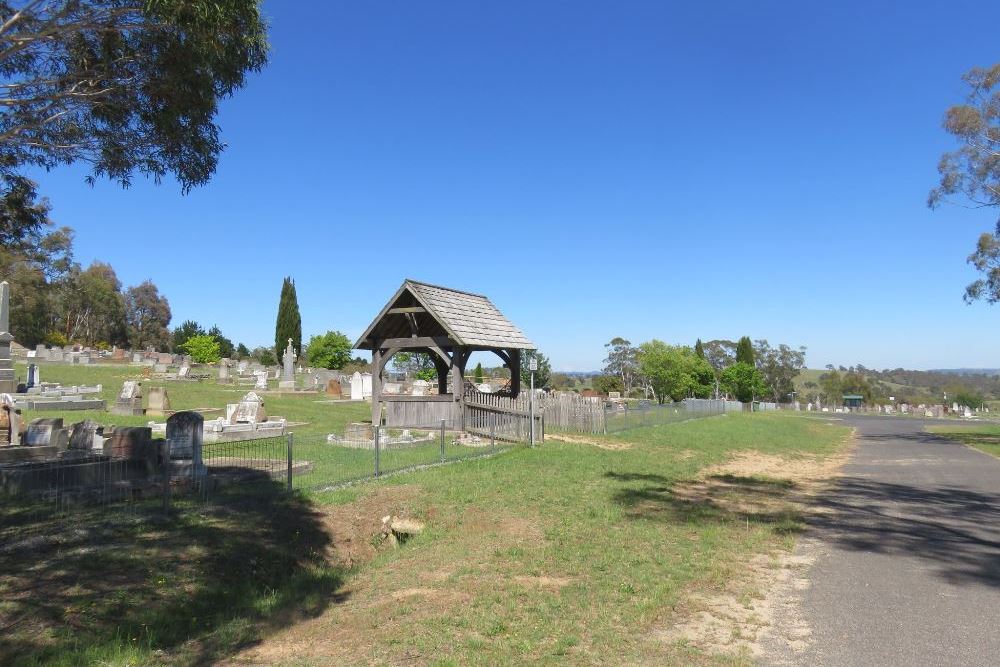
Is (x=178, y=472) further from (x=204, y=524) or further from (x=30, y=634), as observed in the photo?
(x=30, y=634)

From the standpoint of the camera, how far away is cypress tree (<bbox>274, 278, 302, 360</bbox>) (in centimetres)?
7875

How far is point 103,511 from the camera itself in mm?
9594

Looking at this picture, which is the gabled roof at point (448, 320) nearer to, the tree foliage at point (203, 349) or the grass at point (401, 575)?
the grass at point (401, 575)

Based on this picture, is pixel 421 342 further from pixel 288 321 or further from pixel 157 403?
pixel 288 321

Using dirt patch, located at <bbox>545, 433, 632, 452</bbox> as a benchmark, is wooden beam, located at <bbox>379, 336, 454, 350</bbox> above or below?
above

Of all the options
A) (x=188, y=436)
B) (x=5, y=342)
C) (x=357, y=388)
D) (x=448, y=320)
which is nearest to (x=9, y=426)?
(x=188, y=436)

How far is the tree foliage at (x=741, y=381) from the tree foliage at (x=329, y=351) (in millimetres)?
40608

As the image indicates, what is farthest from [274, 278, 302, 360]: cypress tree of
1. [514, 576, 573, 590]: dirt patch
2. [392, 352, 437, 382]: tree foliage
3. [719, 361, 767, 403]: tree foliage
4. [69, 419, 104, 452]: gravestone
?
[514, 576, 573, 590]: dirt patch

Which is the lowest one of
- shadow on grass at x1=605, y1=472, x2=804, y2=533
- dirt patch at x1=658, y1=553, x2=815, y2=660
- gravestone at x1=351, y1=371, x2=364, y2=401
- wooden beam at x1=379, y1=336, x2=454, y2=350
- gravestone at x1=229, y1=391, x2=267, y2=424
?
dirt patch at x1=658, y1=553, x2=815, y2=660

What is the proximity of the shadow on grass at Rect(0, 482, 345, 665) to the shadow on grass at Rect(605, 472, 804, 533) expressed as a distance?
17.2ft

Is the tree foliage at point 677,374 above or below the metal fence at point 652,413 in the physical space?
above

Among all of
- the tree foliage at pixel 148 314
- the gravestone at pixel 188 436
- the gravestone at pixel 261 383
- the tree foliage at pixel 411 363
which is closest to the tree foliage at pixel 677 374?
the tree foliage at pixel 411 363

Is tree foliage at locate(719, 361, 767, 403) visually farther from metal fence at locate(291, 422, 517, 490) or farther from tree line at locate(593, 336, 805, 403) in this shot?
metal fence at locate(291, 422, 517, 490)

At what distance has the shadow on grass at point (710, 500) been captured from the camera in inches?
417
